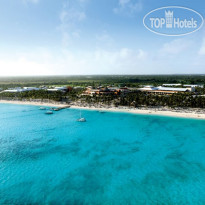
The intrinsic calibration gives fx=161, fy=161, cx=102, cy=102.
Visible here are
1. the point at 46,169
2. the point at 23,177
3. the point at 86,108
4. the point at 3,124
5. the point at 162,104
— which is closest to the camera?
the point at 23,177

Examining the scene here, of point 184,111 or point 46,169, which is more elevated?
point 184,111

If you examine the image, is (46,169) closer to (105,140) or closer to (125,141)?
(105,140)

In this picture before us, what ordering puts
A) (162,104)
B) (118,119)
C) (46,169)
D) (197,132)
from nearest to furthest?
(46,169) → (197,132) → (118,119) → (162,104)

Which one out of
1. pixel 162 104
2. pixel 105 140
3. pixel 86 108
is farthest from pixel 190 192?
pixel 86 108

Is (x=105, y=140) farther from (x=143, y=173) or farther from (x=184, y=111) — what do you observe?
(x=184, y=111)

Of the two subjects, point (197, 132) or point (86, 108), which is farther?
point (86, 108)

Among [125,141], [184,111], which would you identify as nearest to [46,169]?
[125,141]
